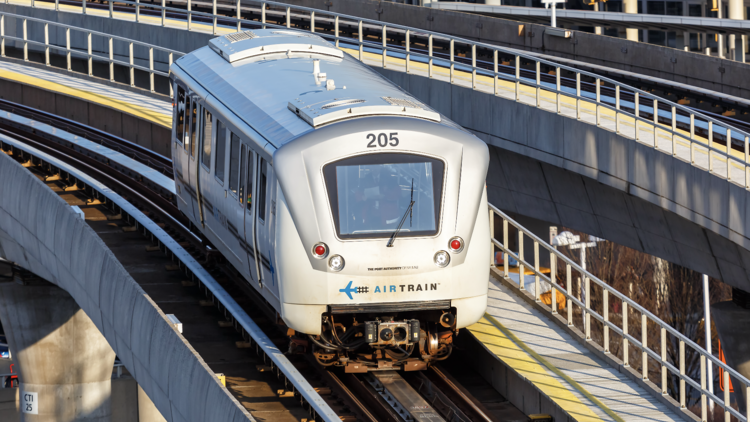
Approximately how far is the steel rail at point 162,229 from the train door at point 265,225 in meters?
0.92

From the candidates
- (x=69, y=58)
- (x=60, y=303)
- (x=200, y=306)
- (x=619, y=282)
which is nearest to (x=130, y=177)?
(x=60, y=303)

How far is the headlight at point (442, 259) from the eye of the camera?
1069 cm

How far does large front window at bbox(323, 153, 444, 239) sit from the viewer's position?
10.6 m

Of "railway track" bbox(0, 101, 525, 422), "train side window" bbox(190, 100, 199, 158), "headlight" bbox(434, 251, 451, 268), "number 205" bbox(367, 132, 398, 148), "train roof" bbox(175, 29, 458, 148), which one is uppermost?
"train roof" bbox(175, 29, 458, 148)

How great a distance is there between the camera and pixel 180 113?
15.0 m

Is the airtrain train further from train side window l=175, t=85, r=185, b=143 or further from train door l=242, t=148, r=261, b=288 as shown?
train side window l=175, t=85, r=185, b=143

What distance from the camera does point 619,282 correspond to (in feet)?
127

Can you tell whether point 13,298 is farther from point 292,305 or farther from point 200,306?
point 292,305

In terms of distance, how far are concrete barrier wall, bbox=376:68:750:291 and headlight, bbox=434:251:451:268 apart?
6758 mm

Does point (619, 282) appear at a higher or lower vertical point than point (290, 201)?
lower

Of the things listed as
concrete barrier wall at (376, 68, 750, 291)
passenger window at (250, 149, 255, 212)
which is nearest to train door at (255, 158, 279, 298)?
passenger window at (250, 149, 255, 212)

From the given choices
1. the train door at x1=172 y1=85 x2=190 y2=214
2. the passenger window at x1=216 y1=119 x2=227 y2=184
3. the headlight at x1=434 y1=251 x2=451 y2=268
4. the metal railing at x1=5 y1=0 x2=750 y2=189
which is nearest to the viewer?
the headlight at x1=434 y1=251 x2=451 y2=268

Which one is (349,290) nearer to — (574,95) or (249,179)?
(249,179)

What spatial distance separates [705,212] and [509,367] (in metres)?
6.61
